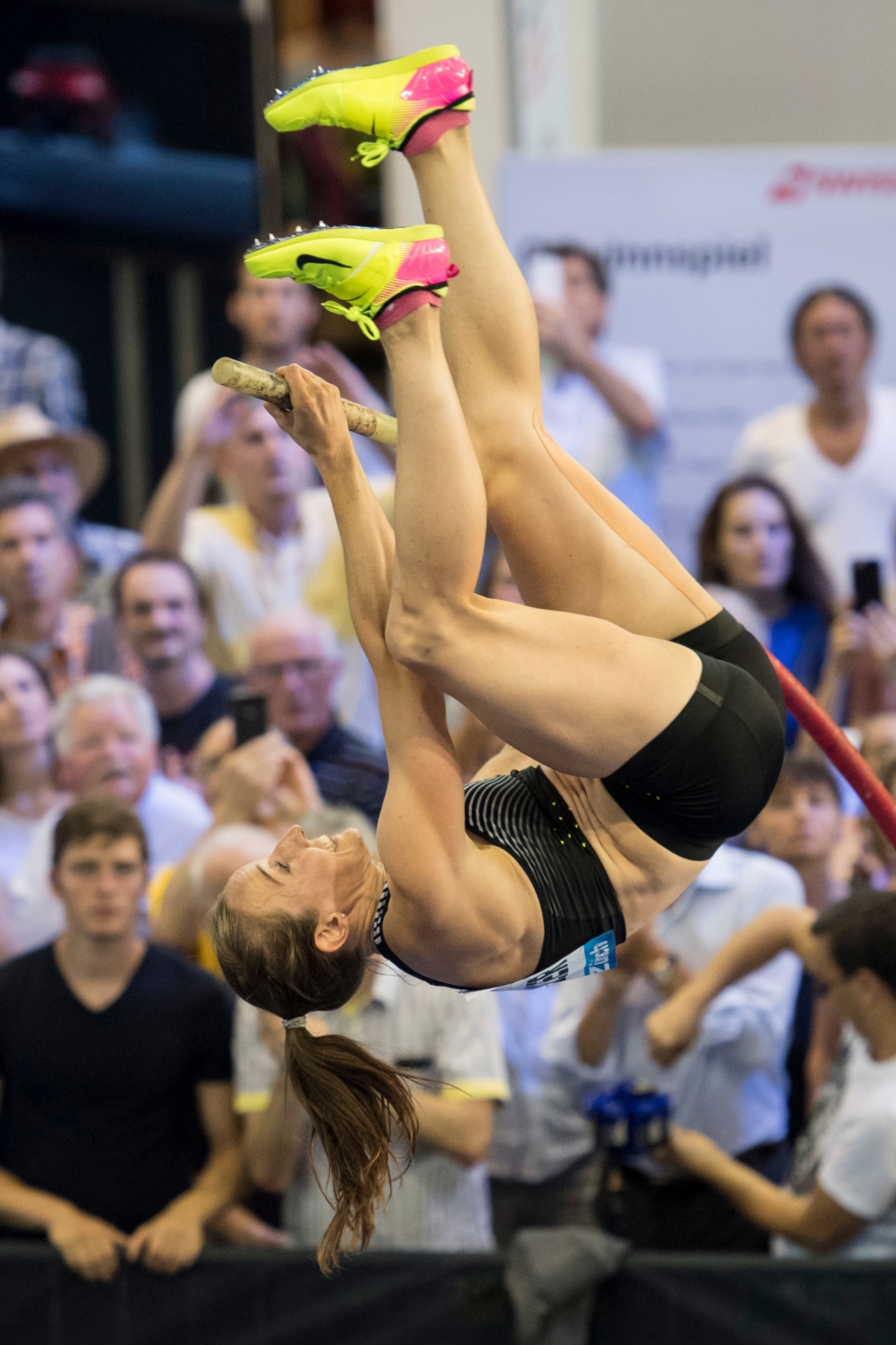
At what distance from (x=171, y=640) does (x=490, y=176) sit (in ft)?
10.7

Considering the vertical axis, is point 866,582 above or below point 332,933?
above

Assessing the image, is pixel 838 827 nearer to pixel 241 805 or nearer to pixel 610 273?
pixel 241 805

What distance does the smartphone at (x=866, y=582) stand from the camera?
13.6 feet

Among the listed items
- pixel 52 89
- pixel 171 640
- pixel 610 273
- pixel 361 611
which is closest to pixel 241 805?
pixel 171 640

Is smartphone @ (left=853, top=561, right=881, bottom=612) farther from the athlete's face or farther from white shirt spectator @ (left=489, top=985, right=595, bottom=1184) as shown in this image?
the athlete's face

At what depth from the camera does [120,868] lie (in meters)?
3.50

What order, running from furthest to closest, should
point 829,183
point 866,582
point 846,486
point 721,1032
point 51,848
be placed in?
1. point 829,183
2. point 846,486
3. point 866,582
4. point 51,848
5. point 721,1032

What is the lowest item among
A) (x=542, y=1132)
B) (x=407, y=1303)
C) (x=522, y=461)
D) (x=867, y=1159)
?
(x=407, y=1303)

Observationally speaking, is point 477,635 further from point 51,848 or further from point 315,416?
point 51,848

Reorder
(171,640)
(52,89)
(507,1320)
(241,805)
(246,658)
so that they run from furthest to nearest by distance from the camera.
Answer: (52,89) → (246,658) → (171,640) → (241,805) → (507,1320)

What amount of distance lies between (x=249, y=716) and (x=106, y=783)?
0.48 m

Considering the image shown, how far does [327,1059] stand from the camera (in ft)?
8.41

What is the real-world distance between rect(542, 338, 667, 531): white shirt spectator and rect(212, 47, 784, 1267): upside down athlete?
8.91 feet

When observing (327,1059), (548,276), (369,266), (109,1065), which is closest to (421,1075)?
(109,1065)
